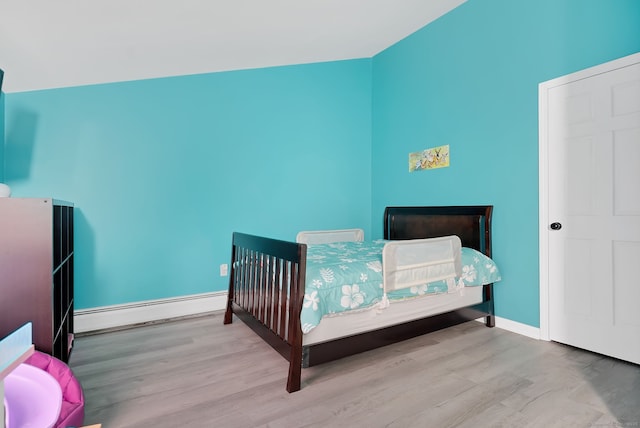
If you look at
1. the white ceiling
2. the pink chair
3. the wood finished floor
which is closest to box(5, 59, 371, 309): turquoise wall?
the white ceiling

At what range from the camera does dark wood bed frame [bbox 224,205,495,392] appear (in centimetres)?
172

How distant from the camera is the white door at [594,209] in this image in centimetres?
195

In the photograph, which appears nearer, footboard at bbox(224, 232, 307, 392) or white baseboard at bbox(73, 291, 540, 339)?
footboard at bbox(224, 232, 307, 392)

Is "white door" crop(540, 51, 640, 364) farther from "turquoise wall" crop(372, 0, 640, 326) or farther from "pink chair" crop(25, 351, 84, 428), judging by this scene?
"pink chair" crop(25, 351, 84, 428)

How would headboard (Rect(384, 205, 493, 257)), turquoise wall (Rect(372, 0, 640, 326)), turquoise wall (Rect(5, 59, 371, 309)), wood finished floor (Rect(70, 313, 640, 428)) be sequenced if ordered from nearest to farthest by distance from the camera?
wood finished floor (Rect(70, 313, 640, 428)) → turquoise wall (Rect(372, 0, 640, 326)) → turquoise wall (Rect(5, 59, 371, 309)) → headboard (Rect(384, 205, 493, 257))

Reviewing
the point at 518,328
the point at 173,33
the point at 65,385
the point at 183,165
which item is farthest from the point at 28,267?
the point at 518,328

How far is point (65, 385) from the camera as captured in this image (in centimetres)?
138

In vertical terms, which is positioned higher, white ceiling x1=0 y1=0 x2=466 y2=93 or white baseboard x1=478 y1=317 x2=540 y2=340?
white ceiling x1=0 y1=0 x2=466 y2=93

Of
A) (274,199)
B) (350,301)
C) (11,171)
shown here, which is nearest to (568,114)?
(350,301)

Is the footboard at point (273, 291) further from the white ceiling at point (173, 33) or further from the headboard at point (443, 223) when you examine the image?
the headboard at point (443, 223)

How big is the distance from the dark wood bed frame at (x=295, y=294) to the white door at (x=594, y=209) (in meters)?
0.47

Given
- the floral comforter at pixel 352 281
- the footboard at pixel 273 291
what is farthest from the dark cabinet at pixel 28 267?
the floral comforter at pixel 352 281

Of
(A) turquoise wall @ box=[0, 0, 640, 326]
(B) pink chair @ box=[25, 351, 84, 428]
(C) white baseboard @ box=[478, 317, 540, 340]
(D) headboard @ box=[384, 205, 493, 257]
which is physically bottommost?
(C) white baseboard @ box=[478, 317, 540, 340]

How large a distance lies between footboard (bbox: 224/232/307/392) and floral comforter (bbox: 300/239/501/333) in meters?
0.08
